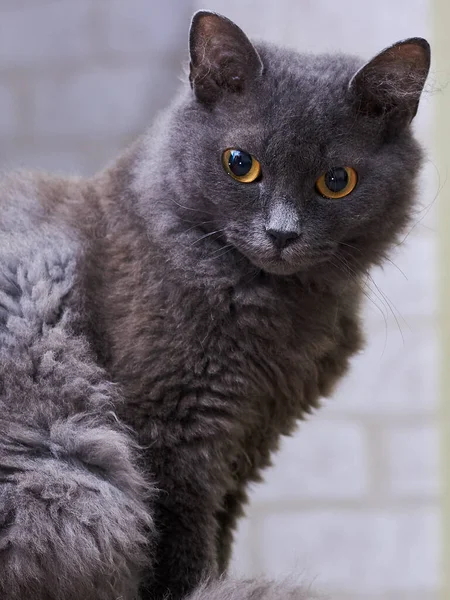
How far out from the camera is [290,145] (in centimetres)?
114

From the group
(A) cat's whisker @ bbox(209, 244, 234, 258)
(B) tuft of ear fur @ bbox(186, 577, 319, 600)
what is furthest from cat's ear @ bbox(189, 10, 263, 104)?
(B) tuft of ear fur @ bbox(186, 577, 319, 600)

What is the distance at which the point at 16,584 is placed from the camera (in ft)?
3.52

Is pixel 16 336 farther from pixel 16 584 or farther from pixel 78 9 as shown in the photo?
pixel 78 9

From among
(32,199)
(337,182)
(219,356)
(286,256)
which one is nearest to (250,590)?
(219,356)

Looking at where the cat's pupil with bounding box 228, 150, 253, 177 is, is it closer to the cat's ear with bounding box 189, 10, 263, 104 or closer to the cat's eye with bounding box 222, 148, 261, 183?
the cat's eye with bounding box 222, 148, 261, 183

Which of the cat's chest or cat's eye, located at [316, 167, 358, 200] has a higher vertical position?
cat's eye, located at [316, 167, 358, 200]

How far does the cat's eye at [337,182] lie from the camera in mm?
1168

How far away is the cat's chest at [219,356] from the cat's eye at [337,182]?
178 millimetres

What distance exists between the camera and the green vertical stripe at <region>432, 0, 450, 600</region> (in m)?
1.97

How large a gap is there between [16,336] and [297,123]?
509mm

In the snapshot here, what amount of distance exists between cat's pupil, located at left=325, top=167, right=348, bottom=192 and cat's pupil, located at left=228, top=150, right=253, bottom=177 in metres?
0.11

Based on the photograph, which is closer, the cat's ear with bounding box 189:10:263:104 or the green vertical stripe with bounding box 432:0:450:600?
the cat's ear with bounding box 189:10:263:104

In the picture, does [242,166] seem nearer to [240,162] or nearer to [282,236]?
[240,162]

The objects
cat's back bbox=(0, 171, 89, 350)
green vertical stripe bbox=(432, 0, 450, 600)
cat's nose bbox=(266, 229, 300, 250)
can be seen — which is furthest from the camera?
green vertical stripe bbox=(432, 0, 450, 600)
